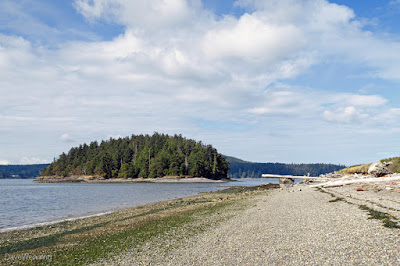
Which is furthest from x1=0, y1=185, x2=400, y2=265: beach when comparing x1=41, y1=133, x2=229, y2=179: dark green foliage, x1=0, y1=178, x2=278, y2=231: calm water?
x1=41, y1=133, x2=229, y2=179: dark green foliage

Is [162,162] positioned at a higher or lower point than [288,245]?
higher

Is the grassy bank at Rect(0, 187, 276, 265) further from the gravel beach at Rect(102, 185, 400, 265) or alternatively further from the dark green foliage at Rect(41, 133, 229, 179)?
→ the dark green foliage at Rect(41, 133, 229, 179)

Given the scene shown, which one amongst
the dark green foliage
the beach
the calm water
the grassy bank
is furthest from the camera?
the dark green foliage

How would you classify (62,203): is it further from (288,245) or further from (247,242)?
(288,245)

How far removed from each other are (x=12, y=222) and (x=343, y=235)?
33.2 metres

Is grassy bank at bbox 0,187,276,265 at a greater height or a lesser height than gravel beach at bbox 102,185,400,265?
lesser

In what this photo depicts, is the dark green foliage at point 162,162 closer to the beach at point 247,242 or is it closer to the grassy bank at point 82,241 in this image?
the grassy bank at point 82,241

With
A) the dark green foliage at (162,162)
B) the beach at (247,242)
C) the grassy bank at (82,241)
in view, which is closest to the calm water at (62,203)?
the grassy bank at (82,241)

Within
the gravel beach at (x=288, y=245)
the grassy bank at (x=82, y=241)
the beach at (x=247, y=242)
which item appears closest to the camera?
the gravel beach at (x=288, y=245)

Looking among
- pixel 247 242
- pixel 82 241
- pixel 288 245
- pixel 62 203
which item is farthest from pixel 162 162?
pixel 288 245

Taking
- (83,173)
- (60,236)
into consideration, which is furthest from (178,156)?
(60,236)

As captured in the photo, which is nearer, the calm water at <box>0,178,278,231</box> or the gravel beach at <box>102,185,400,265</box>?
the gravel beach at <box>102,185,400,265</box>

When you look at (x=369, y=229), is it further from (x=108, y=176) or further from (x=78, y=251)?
(x=108, y=176)

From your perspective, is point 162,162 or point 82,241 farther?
point 162,162
